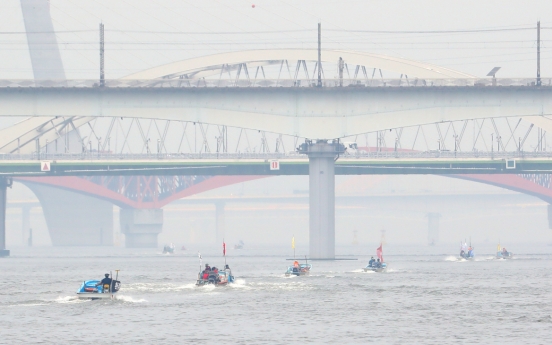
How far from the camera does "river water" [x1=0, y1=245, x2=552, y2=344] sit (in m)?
60.3

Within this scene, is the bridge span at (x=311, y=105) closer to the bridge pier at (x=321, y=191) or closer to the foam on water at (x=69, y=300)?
the bridge pier at (x=321, y=191)

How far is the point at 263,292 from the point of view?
283ft

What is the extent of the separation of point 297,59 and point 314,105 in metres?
32.8

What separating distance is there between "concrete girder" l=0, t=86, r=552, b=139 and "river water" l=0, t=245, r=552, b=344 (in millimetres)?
16702

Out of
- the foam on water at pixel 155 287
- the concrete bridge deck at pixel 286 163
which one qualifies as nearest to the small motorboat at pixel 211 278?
the foam on water at pixel 155 287

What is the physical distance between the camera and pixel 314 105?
383 ft

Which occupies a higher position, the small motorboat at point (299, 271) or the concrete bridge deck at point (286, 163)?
the concrete bridge deck at point (286, 163)

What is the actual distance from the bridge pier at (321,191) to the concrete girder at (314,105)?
217 centimetres

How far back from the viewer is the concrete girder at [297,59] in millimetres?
148125

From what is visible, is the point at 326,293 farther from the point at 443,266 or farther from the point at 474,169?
the point at 474,169

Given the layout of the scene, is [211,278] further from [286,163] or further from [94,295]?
[286,163]

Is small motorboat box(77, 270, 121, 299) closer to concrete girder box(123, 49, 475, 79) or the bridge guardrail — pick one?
concrete girder box(123, 49, 475, 79)

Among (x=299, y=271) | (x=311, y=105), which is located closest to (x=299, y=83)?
(x=311, y=105)

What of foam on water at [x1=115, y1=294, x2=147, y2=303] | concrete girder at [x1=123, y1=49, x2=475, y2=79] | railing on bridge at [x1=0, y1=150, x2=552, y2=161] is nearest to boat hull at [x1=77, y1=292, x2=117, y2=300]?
foam on water at [x1=115, y1=294, x2=147, y2=303]
